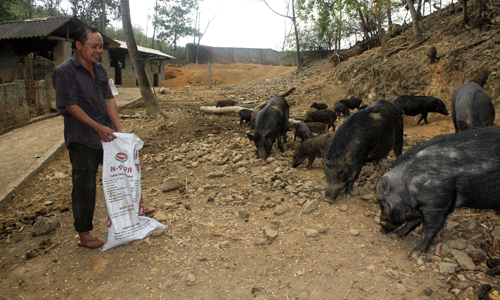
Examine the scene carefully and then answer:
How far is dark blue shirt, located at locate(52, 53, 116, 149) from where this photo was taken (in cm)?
292

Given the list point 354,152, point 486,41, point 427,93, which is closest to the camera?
point 354,152

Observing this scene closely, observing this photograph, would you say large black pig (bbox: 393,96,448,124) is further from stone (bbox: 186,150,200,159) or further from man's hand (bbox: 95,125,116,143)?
man's hand (bbox: 95,125,116,143)

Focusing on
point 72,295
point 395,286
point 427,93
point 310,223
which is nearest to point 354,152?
point 310,223

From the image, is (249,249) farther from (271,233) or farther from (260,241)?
(271,233)

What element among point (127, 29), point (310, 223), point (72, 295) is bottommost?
point (72, 295)

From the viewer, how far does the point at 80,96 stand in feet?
10.1

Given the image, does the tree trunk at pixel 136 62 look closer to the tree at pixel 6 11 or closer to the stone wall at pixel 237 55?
the tree at pixel 6 11

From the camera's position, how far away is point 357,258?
9.91 ft

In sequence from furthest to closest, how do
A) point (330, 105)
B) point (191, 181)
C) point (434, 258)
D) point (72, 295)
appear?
point (330, 105) < point (191, 181) < point (434, 258) < point (72, 295)

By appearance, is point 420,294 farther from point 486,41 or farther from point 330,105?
point 330,105

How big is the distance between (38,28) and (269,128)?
13.2 metres

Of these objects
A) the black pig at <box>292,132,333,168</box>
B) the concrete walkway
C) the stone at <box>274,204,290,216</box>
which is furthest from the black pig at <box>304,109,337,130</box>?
the concrete walkway

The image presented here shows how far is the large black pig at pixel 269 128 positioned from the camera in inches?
248

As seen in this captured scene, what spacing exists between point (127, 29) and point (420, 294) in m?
10.0
